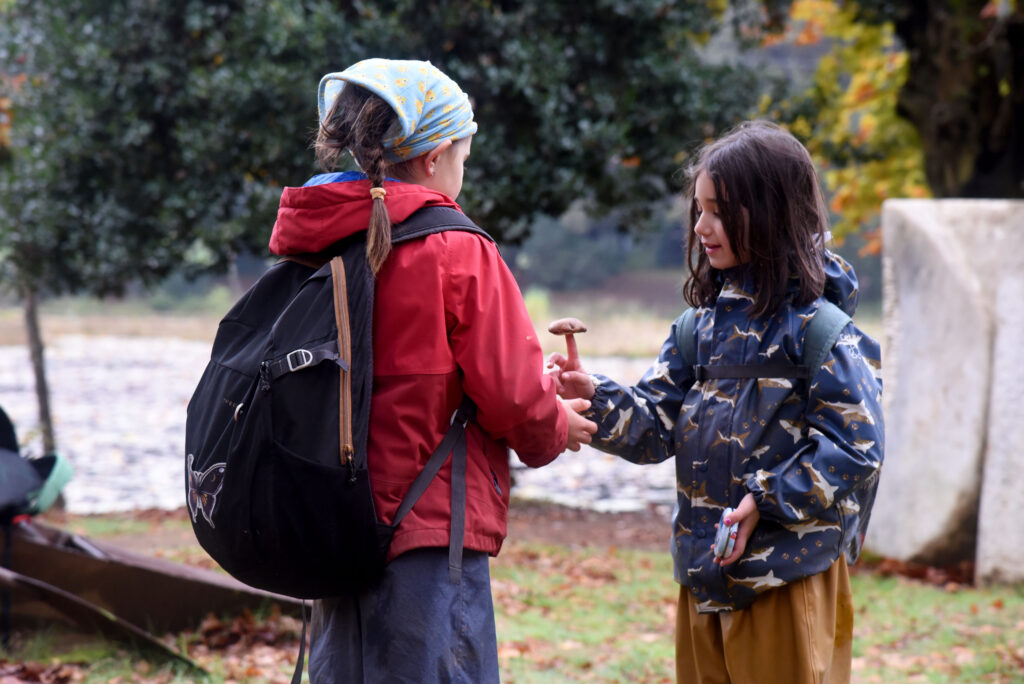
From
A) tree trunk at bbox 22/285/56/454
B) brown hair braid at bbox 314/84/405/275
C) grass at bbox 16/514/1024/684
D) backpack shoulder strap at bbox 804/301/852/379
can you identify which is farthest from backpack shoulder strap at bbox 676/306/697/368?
tree trunk at bbox 22/285/56/454

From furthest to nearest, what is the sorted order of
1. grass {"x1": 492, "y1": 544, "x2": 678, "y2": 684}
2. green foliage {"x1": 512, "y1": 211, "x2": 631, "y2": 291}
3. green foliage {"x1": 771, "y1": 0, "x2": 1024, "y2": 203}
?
1. green foliage {"x1": 512, "y1": 211, "x2": 631, "y2": 291}
2. green foliage {"x1": 771, "y1": 0, "x2": 1024, "y2": 203}
3. grass {"x1": 492, "y1": 544, "x2": 678, "y2": 684}

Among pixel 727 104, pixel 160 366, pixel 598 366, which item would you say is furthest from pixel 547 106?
pixel 160 366

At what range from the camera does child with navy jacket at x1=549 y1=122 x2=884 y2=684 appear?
2229 mm

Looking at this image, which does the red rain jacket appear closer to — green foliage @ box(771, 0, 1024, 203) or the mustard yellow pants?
the mustard yellow pants

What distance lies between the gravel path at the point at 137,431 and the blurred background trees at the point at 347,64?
164 cm

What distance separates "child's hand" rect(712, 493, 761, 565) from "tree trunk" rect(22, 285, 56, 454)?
283 inches

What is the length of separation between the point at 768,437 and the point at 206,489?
1.20 meters

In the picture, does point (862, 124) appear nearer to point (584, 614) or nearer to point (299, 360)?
point (584, 614)

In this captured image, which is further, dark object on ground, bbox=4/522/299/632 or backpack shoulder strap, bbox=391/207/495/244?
dark object on ground, bbox=4/522/299/632

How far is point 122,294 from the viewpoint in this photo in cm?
759

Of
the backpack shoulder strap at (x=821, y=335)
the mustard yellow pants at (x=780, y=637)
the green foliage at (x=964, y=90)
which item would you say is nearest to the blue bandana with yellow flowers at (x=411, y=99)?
the backpack shoulder strap at (x=821, y=335)

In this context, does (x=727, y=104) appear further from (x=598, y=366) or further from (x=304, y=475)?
(x=598, y=366)

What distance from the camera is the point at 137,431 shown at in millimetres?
15031

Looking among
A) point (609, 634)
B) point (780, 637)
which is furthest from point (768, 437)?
point (609, 634)
